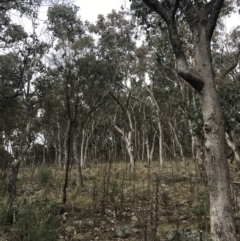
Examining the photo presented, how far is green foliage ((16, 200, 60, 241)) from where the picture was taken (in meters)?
5.59

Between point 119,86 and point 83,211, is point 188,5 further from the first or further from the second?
point 119,86

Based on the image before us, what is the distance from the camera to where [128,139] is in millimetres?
18891

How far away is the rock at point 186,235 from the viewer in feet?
20.5

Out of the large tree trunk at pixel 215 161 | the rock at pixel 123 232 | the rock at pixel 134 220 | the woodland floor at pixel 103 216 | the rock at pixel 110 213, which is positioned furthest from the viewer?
the rock at pixel 110 213

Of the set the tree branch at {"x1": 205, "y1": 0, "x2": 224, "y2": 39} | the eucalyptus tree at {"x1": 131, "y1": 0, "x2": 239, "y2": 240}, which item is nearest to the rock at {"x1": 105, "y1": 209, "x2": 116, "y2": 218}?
the eucalyptus tree at {"x1": 131, "y1": 0, "x2": 239, "y2": 240}

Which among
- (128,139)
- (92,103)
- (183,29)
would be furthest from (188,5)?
(128,139)

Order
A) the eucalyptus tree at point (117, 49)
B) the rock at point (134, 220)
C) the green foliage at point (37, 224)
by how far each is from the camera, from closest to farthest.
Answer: the green foliage at point (37, 224)
the rock at point (134, 220)
the eucalyptus tree at point (117, 49)

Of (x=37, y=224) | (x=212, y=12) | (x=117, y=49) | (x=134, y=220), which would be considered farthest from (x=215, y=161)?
(x=117, y=49)

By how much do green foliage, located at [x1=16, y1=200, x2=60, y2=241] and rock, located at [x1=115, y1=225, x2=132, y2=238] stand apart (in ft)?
5.19

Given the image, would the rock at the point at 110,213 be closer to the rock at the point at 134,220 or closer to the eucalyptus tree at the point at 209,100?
the rock at the point at 134,220

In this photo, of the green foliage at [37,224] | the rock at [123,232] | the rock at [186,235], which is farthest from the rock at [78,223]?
the rock at [186,235]

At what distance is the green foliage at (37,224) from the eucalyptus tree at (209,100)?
2.83m

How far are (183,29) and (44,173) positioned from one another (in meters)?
7.63

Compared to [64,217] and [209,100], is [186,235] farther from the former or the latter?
[64,217]
